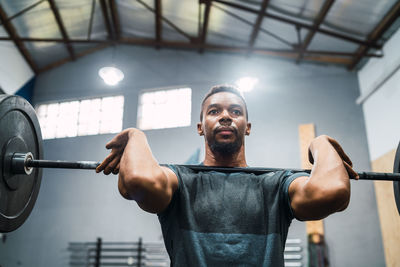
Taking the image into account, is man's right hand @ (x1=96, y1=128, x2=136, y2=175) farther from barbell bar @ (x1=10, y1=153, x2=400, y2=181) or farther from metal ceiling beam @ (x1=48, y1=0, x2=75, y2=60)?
metal ceiling beam @ (x1=48, y1=0, x2=75, y2=60)

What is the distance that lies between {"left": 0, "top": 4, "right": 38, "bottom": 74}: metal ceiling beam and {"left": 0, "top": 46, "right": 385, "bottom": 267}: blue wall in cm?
164

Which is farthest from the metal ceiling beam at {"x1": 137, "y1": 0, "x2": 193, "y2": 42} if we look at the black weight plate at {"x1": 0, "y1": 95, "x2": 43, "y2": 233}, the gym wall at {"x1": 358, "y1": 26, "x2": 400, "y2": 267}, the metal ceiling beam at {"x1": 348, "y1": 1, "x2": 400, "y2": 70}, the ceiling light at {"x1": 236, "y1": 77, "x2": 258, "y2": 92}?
the black weight plate at {"x1": 0, "y1": 95, "x2": 43, "y2": 233}

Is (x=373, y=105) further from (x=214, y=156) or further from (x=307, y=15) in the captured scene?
(x=214, y=156)

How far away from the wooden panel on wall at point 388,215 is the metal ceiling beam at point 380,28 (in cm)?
166

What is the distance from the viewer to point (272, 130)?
5.53m

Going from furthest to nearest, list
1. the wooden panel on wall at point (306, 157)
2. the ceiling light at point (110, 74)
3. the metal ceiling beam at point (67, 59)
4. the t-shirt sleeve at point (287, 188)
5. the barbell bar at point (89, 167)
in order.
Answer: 1. the metal ceiling beam at point (67, 59)
2. the ceiling light at point (110, 74)
3. the wooden panel on wall at point (306, 157)
4. the barbell bar at point (89, 167)
5. the t-shirt sleeve at point (287, 188)

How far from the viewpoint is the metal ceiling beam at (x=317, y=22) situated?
4.72 meters

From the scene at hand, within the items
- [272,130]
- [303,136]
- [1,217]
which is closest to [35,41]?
[272,130]

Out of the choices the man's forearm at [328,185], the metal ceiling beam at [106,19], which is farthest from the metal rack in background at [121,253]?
the man's forearm at [328,185]

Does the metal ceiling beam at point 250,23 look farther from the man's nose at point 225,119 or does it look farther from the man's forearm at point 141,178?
the man's forearm at point 141,178

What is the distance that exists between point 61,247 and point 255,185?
5.27 metres

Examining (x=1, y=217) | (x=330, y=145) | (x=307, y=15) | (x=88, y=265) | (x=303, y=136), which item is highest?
(x=307, y=15)

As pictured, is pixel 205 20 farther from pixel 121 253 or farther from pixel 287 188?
pixel 287 188

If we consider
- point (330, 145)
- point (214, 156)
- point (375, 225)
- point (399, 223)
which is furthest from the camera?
point (375, 225)
